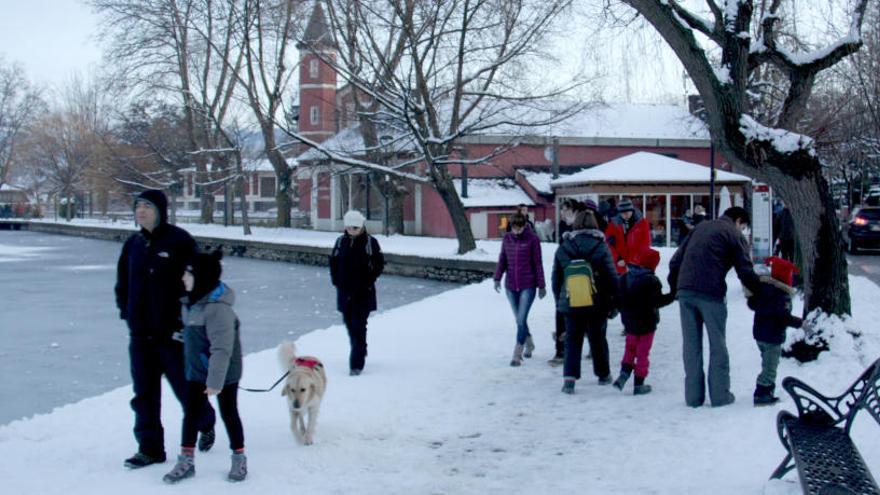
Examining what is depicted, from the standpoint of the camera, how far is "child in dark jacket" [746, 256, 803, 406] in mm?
7215

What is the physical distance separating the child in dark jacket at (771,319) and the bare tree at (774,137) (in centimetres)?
152

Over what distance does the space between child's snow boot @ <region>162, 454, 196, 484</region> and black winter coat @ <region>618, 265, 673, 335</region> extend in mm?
4131

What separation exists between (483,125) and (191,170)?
25463 millimetres

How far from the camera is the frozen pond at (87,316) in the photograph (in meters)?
11.0

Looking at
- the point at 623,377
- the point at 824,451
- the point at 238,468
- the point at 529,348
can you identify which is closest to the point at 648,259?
the point at 623,377

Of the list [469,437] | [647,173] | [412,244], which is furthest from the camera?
[412,244]

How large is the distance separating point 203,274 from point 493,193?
1416 inches

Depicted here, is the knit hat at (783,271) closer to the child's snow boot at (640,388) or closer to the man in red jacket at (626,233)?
the child's snow boot at (640,388)

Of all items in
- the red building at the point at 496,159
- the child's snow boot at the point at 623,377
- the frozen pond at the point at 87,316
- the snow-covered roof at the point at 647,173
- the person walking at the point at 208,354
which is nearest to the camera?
the person walking at the point at 208,354

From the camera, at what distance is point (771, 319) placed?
285 inches

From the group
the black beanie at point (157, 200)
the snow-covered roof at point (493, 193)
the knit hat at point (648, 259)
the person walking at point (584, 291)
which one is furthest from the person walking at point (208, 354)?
the snow-covered roof at point (493, 193)

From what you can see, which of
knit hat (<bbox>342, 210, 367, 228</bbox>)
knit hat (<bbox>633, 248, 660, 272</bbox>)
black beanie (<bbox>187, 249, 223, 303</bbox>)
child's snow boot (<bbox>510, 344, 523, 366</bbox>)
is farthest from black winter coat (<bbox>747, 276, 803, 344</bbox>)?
black beanie (<bbox>187, 249, 223, 303</bbox>)

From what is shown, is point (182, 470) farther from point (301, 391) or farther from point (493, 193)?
point (493, 193)

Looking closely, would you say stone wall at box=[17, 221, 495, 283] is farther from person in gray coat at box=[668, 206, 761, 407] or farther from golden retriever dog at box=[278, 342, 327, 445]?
person in gray coat at box=[668, 206, 761, 407]
